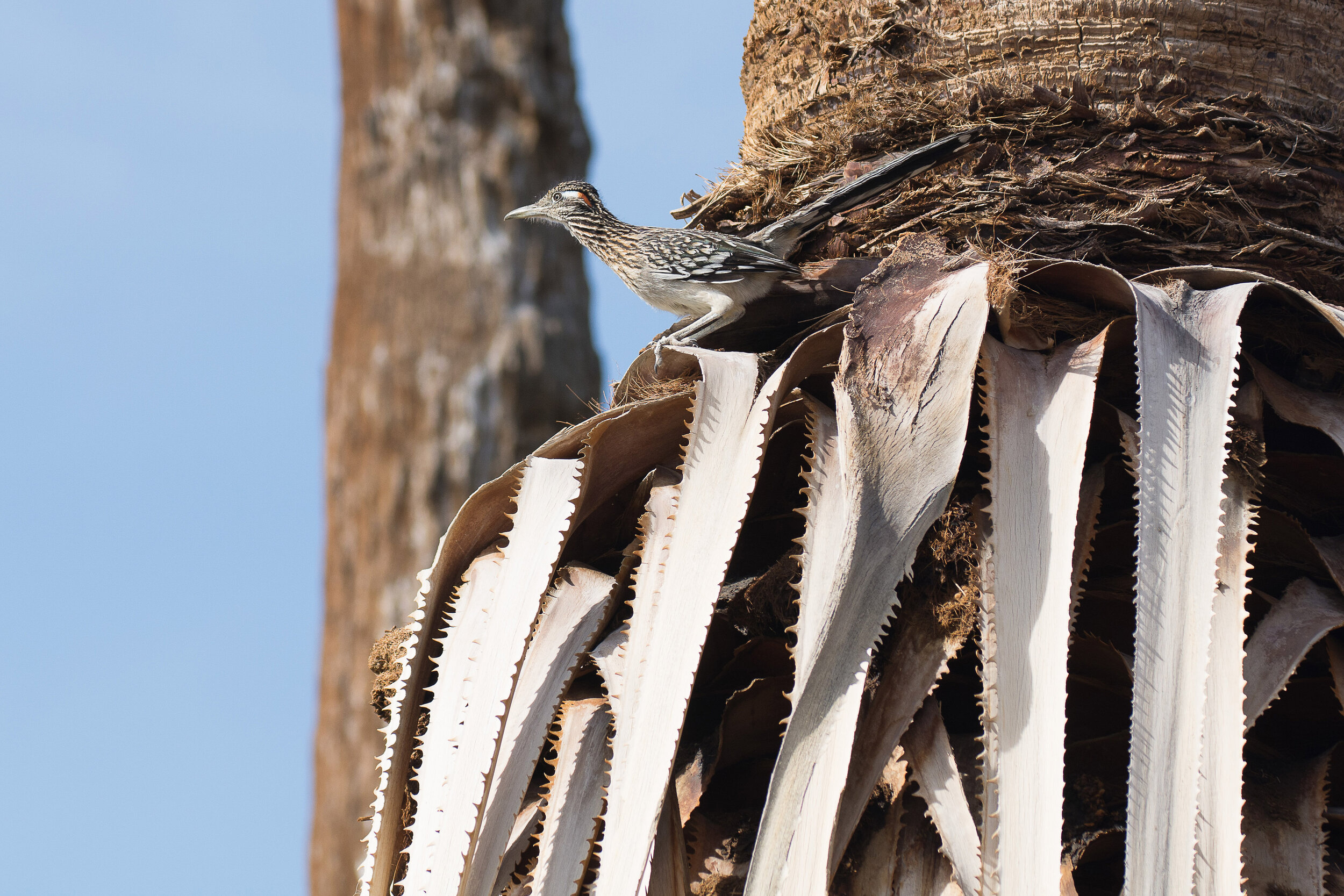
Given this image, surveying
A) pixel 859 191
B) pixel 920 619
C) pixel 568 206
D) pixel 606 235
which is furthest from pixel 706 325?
pixel 568 206

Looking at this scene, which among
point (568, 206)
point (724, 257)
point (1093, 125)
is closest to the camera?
point (1093, 125)

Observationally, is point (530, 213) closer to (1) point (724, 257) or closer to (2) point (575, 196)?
(2) point (575, 196)

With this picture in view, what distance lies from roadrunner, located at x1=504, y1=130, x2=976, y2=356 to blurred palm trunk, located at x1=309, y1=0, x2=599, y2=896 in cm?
220

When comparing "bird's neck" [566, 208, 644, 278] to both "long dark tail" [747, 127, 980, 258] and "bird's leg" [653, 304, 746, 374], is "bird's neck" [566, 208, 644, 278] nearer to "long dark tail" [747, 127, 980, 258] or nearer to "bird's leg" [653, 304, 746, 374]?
"bird's leg" [653, 304, 746, 374]

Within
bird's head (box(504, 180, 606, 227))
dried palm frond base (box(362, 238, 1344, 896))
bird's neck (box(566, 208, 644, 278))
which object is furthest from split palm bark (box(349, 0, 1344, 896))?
bird's head (box(504, 180, 606, 227))

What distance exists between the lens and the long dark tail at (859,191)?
2566mm

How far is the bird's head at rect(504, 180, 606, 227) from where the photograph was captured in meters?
3.74

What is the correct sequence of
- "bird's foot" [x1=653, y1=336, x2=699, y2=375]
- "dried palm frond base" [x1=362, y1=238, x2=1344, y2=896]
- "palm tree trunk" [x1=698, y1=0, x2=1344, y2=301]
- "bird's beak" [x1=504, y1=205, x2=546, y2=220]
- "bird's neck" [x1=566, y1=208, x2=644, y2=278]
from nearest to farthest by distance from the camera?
"dried palm frond base" [x1=362, y1=238, x2=1344, y2=896] → "bird's foot" [x1=653, y1=336, x2=699, y2=375] → "palm tree trunk" [x1=698, y1=0, x2=1344, y2=301] → "bird's neck" [x1=566, y1=208, x2=644, y2=278] → "bird's beak" [x1=504, y1=205, x2=546, y2=220]

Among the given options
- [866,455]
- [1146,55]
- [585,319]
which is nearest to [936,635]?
[866,455]

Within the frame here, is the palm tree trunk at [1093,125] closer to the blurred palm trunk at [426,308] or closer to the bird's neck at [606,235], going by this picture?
the bird's neck at [606,235]

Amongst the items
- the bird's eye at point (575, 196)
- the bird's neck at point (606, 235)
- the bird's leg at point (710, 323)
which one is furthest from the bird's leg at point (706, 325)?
the bird's eye at point (575, 196)

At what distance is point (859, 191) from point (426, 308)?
3247 millimetres

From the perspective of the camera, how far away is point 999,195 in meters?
2.48

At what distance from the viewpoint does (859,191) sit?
2.61 metres
